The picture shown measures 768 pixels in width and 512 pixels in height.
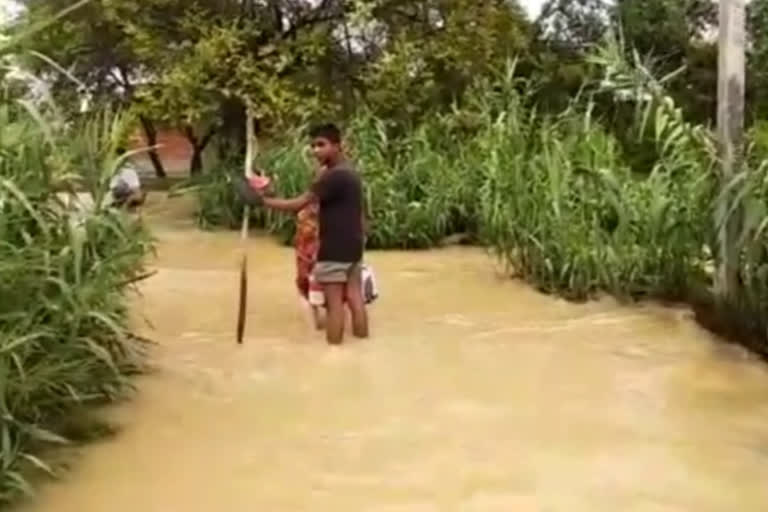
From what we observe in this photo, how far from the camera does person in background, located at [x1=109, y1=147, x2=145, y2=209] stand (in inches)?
302

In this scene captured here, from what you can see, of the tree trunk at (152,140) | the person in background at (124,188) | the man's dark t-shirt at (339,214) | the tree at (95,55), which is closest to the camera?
the person in background at (124,188)

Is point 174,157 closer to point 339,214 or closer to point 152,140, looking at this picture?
point 152,140

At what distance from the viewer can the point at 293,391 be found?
A: 7.55 m

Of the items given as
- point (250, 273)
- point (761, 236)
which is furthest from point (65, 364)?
point (250, 273)

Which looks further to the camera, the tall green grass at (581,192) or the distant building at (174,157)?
the distant building at (174,157)

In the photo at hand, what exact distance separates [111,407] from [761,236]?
156 inches

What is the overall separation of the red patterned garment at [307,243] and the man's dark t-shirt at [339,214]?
406mm

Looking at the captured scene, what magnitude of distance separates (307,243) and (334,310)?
2.50 feet

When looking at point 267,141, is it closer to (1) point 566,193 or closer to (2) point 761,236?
(1) point 566,193

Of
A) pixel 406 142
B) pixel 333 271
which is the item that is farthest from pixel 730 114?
pixel 406 142

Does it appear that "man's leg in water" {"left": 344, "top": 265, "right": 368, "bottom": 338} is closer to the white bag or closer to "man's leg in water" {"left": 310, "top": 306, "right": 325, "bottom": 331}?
the white bag

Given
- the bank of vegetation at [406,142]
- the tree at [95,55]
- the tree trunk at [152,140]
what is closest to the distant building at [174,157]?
the tree trunk at [152,140]

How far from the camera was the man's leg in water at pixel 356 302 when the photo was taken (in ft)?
29.0

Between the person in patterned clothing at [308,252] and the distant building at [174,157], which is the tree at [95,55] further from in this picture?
the person in patterned clothing at [308,252]
